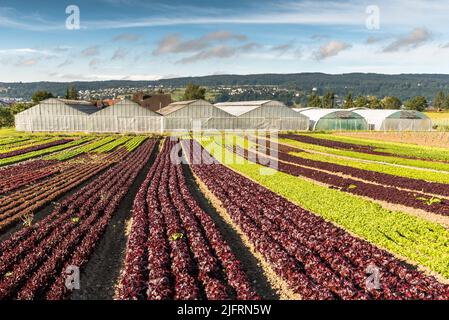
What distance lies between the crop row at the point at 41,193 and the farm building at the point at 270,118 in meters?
43.6

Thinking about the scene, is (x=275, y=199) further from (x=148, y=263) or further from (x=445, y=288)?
(x=445, y=288)

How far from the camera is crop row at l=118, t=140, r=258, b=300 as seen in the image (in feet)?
35.3

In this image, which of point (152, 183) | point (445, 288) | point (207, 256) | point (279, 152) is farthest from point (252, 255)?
point (279, 152)

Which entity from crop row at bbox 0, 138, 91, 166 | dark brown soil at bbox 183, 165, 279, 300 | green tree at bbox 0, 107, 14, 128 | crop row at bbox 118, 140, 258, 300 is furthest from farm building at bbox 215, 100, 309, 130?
crop row at bbox 118, 140, 258, 300

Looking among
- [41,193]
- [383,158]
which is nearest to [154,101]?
[383,158]

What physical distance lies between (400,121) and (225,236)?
240 ft

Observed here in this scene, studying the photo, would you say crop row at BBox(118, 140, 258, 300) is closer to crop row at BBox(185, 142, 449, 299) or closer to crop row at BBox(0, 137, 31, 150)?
crop row at BBox(185, 142, 449, 299)

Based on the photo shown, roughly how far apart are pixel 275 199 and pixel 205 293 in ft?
34.9

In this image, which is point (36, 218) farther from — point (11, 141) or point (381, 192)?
point (11, 141)

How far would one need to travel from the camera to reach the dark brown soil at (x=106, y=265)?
11.6 metres

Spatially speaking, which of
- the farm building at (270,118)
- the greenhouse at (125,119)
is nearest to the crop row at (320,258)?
the greenhouse at (125,119)

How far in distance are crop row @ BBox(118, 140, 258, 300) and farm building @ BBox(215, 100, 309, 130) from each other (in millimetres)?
56347
